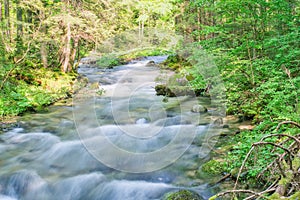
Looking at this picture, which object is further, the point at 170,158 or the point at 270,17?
the point at 270,17

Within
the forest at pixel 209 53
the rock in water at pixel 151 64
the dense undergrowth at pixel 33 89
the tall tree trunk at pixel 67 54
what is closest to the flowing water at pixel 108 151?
the dense undergrowth at pixel 33 89

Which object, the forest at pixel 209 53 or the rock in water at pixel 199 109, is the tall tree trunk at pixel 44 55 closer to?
the forest at pixel 209 53

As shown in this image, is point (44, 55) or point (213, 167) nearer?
point (213, 167)

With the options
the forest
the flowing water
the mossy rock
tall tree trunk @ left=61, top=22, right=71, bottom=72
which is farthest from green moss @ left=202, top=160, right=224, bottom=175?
tall tree trunk @ left=61, top=22, right=71, bottom=72

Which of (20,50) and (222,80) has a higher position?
(20,50)

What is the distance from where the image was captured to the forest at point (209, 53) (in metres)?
4.64

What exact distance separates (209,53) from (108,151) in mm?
4140

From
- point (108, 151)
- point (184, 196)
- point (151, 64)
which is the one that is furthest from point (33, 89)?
point (184, 196)

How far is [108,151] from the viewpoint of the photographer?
634cm

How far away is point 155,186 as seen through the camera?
15.8 ft

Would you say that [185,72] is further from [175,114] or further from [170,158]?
[170,158]

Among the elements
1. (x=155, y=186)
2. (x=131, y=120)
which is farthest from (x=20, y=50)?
(x=155, y=186)

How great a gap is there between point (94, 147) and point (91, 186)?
64.1 inches

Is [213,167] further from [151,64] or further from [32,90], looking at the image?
[151,64]
